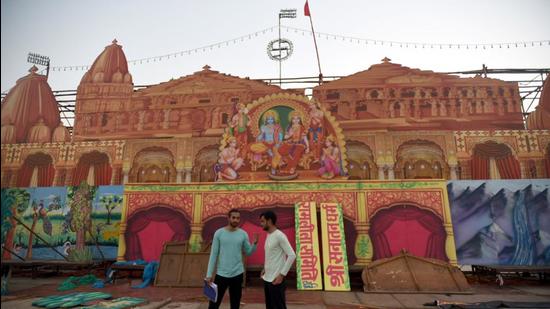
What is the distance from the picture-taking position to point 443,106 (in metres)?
11.6

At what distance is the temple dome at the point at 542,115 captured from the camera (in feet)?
36.6

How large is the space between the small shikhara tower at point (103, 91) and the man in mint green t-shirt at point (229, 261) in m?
10.0

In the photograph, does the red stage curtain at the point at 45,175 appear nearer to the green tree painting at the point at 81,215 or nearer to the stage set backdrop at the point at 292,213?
the green tree painting at the point at 81,215

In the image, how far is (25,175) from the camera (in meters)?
12.2

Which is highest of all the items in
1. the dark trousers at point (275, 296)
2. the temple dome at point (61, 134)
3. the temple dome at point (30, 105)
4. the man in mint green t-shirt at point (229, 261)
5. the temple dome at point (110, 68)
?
the temple dome at point (110, 68)

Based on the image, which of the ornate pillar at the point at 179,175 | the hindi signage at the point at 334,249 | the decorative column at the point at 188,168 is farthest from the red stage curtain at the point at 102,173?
the hindi signage at the point at 334,249

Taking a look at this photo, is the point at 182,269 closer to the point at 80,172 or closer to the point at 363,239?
the point at 363,239

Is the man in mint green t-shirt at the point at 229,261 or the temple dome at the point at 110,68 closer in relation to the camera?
the man in mint green t-shirt at the point at 229,261

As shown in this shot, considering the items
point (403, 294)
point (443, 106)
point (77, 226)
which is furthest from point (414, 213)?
point (77, 226)

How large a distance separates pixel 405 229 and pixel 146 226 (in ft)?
24.6

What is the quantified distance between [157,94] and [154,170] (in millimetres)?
2856

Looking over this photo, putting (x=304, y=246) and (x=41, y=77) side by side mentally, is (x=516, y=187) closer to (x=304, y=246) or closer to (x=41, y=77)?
(x=304, y=246)

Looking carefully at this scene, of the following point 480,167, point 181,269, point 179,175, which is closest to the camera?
point 181,269

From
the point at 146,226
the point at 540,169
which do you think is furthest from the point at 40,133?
the point at 540,169
